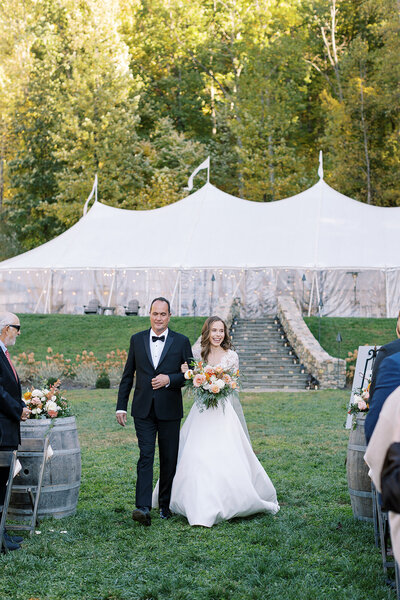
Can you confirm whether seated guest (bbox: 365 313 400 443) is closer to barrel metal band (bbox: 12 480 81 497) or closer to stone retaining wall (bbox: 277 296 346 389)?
barrel metal band (bbox: 12 480 81 497)

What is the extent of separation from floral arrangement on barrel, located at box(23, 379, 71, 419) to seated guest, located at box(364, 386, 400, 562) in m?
4.34

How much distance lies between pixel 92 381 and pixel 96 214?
14.4 m

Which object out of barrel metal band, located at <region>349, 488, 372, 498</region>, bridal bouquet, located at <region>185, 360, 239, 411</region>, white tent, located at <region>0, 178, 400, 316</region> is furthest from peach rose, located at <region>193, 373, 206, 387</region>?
white tent, located at <region>0, 178, 400, 316</region>

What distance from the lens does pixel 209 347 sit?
7.71 meters

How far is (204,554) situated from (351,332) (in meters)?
19.6

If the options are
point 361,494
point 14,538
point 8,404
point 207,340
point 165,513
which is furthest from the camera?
point 207,340

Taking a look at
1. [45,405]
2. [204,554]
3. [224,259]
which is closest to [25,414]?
[45,405]

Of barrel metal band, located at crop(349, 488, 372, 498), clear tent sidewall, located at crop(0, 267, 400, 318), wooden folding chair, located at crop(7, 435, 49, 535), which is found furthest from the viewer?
clear tent sidewall, located at crop(0, 267, 400, 318)

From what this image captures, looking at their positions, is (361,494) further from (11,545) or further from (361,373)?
(11,545)

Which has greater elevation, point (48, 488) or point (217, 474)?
point (217, 474)

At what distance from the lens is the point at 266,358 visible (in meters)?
22.5

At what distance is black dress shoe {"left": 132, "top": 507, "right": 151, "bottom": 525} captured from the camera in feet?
22.1

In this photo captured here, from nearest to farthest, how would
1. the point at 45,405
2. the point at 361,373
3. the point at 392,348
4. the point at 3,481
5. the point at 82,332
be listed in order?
the point at 392,348
the point at 3,481
the point at 45,405
the point at 361,373
the point at 82,332

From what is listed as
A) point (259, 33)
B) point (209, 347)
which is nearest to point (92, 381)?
point (209, 347)
